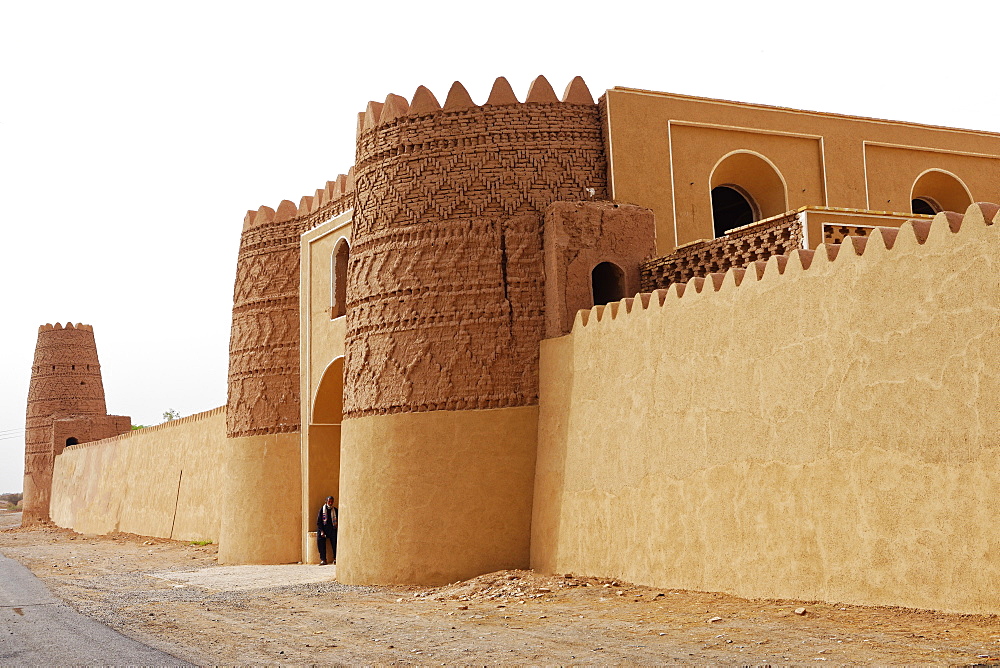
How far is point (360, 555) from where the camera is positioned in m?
12.3

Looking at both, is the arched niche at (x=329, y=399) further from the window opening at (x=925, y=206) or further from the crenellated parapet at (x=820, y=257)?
the window opening at (x=925, y=206)

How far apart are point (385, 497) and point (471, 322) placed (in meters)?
2.24

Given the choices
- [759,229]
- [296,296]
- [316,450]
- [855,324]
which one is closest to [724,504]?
[855,324]

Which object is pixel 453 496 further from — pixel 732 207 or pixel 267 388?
pixel 732 207

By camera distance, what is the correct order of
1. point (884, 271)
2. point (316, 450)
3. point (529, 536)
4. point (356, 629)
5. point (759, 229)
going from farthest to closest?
point (316, 450) < point (529, 536) < point (759, 229) < point (356, 629) < point (884, 271)

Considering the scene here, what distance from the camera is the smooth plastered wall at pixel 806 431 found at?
21.9 ft

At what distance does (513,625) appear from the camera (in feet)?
27.7

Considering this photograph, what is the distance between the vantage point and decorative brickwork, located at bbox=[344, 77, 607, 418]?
12.0 metres

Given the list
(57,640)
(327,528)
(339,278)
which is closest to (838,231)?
(57,640)

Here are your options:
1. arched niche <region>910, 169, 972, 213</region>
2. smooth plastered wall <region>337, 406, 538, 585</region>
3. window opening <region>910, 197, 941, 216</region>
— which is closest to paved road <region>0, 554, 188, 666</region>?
smooth plastered wall <region>337, 406, 538, 585</region>

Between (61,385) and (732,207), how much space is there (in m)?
25.8

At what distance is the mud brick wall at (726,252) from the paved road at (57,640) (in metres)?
6.33

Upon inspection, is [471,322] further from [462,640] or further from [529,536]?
[462,640]

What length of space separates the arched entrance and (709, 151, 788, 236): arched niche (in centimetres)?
625
